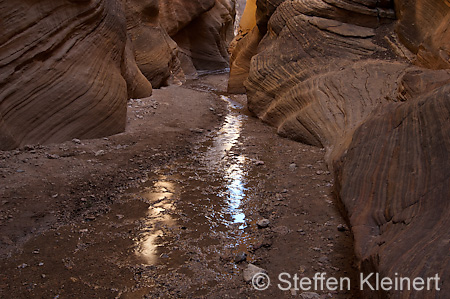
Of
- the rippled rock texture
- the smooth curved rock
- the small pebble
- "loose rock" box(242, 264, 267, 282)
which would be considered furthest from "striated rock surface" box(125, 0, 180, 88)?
"loose rock" box(242, 264, 267, 282)

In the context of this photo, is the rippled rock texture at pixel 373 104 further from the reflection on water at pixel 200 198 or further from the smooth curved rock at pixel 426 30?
the reflection on water at pixel 200 198

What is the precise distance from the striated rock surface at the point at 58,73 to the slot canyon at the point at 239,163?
19mm

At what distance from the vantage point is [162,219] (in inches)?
144

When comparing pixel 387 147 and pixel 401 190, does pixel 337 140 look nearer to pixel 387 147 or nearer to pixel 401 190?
pixel 387 147

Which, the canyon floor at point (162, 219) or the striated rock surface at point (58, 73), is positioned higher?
the striated rock surface at point (58, 73)

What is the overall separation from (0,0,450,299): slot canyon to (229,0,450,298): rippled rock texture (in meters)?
0.02

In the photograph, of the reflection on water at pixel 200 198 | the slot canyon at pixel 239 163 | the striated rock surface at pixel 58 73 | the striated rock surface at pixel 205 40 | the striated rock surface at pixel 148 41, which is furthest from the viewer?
the striated rock surface at pixel 205 40

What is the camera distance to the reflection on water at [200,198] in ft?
11.1

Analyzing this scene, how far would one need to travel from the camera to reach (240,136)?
6629 millimetres

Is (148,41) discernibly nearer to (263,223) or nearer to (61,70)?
(61,70)

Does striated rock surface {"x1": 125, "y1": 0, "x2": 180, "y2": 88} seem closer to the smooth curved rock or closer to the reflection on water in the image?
the reflection on water

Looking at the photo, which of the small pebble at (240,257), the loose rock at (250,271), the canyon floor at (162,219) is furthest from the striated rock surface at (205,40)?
the loose rock at (250,271)

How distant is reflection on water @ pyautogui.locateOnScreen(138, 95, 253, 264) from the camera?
11.1 ft

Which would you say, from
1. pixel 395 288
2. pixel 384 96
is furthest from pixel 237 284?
pixel 384 96
